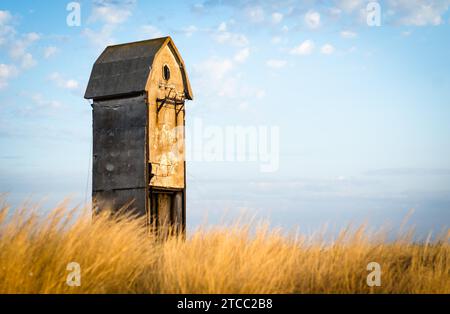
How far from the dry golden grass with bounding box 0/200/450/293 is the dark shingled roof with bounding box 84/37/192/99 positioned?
5272 mm

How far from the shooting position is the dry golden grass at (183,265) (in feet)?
22.7

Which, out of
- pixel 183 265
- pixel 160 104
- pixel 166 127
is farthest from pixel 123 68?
pixel 183 265

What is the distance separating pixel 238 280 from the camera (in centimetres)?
716

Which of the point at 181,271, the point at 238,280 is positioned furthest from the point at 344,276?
the point at 181,271

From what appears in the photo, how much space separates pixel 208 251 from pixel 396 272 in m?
3.18

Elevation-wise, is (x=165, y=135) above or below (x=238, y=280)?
above

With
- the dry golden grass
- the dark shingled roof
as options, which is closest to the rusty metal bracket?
the dark shingled roof

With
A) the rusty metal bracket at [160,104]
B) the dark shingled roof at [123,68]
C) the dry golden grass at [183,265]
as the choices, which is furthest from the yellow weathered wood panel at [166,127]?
the dry golden grass at [183,265]

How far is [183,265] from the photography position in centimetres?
761

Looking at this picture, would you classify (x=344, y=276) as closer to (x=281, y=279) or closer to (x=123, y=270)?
(x=281, y=279)

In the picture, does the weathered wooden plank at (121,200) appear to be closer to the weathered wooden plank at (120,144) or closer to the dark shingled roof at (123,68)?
the weathered wooden plank at (120,144)

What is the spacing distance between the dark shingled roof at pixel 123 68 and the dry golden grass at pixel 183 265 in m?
5.27

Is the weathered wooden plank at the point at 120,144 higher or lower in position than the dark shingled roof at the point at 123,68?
lower

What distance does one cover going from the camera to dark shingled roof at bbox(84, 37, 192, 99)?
44.0 ft
